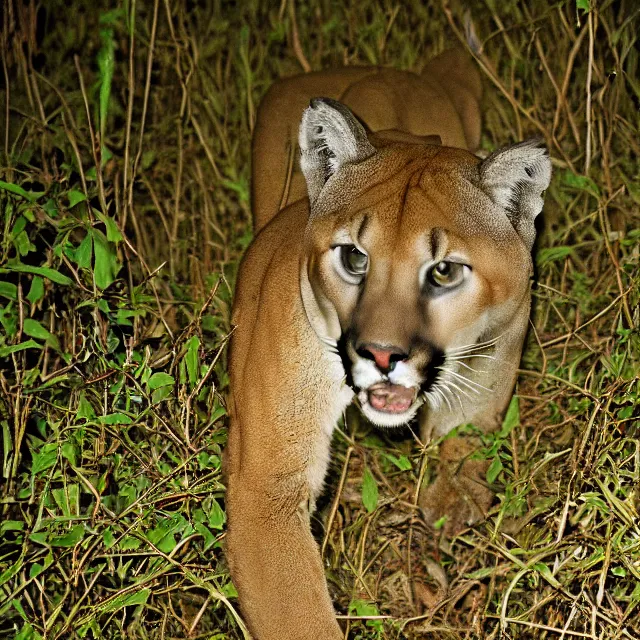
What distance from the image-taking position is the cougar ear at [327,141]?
98.7 inches

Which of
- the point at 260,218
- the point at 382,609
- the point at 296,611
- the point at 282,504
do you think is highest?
the point at 260,218

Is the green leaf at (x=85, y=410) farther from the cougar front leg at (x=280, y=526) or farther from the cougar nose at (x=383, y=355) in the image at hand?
the cougar nose at (x=383, y=355)

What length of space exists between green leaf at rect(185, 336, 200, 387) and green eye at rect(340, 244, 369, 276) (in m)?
0.46

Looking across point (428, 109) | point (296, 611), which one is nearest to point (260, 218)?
point (428, 109)

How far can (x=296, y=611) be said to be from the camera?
2439 mm

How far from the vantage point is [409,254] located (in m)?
2.26

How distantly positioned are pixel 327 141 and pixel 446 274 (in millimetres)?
529

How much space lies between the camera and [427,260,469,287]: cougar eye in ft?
7.46

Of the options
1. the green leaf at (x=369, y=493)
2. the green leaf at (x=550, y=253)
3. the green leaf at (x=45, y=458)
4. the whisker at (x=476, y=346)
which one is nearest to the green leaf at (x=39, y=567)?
the green leaf at (x=45, y=458)

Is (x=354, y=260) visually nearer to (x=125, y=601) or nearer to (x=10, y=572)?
(x=125, y=601)

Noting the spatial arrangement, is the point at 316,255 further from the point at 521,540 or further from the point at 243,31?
the point at 243,31

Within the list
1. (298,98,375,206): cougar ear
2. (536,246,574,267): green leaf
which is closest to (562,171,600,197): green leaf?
(536,246,574,267): green leaf

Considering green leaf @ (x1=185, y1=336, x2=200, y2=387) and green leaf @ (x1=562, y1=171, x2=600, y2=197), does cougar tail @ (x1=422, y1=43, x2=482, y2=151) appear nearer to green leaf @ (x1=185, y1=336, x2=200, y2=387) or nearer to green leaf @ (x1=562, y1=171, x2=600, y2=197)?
green leaf @ (x1=562, y1=171, x2=600, y2=197)

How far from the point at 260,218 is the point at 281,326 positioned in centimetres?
96
